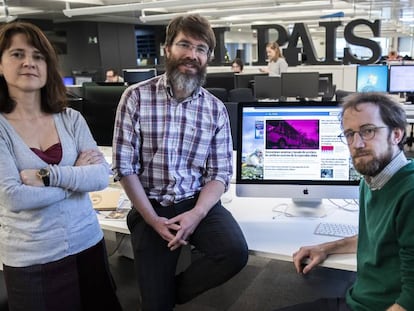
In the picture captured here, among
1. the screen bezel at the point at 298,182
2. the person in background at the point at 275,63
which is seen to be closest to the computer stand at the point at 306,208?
the screen bezel at the point at 298,182

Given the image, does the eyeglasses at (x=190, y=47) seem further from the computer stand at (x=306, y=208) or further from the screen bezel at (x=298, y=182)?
the computer stand at (x=306, y=208)

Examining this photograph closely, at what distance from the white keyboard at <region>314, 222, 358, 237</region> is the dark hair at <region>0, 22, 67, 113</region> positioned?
116 centimetres

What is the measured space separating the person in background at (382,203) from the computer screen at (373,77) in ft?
13.2

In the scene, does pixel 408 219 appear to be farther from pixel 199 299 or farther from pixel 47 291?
pixel 199 299

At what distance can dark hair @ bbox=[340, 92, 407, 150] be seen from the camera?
127 centimetres

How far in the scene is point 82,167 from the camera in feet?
5.09

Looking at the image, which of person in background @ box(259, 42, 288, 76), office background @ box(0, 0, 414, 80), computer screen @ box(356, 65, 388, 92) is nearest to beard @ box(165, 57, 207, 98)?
computer screen @ box(356, 65, 388, 92)

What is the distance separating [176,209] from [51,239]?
0.51m

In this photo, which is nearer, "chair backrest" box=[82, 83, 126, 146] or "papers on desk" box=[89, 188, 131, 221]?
"papers on desk" box=[89, 188, 131, 221]

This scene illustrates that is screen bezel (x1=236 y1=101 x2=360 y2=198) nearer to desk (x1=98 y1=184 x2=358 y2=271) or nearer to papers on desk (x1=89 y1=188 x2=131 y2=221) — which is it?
desk (x1=98 y1=184 x2=358 y2=271)

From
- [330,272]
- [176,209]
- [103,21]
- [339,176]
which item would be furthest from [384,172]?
[103,21]

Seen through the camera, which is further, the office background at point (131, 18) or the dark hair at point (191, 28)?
the office background at point (131, 18)

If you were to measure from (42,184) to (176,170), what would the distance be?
0.56 meters

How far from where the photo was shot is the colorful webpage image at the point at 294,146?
5.98ft
